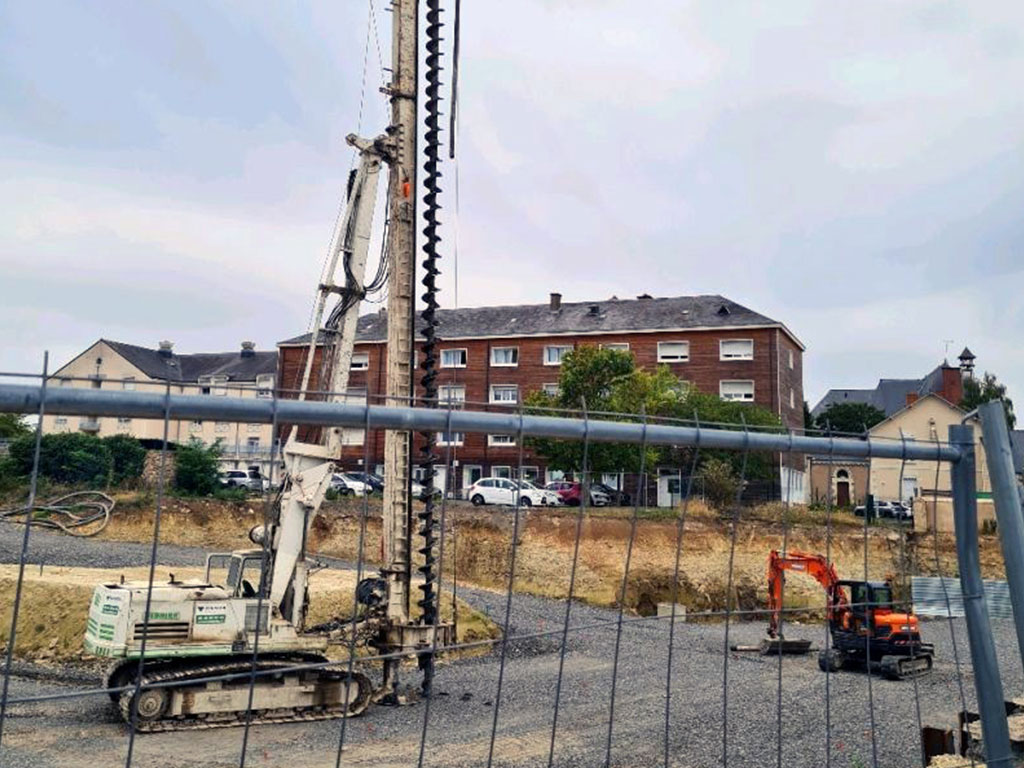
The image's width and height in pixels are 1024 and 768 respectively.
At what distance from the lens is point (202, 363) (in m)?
63.8

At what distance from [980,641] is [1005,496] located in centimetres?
55

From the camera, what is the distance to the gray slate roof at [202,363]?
56594 mm

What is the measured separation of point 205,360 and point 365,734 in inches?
2268

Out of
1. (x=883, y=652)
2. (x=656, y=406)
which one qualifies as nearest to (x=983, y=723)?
(x=883, y=652)

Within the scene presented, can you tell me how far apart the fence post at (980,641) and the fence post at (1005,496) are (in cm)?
9

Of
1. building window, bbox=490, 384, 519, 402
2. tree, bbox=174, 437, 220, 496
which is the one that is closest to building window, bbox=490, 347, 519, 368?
building window, bbox=490, 384, 519, 402

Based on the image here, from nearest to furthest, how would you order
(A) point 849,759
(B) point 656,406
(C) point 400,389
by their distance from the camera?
(A) point 849,759 → (C) point 400,389 → (B) point 656,406

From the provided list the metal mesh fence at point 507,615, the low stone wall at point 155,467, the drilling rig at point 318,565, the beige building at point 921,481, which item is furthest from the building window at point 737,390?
the low stone wall at point 155,467

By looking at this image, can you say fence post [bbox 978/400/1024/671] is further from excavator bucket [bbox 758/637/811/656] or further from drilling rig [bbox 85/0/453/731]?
excavator bucket [bbox 758/637/811/656]

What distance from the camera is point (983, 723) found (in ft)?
11.4

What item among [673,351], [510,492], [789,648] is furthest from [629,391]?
[510,492]

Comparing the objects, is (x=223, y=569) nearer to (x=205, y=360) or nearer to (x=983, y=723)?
(x=983, y=723)

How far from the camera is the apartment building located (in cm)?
4284

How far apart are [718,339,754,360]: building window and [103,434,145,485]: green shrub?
4008cm
